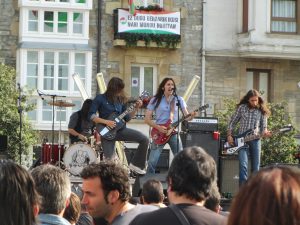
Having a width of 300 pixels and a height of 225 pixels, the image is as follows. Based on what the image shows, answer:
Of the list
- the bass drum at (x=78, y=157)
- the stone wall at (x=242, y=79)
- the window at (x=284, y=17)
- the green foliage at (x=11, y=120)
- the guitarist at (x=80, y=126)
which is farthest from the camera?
the window at (x=284, y=17)

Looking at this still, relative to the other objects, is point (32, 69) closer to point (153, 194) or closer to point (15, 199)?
point (153, 194)

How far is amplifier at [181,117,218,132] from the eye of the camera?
51.8 feet

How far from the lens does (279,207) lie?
11.4 feet

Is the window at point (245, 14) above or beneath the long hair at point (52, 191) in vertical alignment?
above

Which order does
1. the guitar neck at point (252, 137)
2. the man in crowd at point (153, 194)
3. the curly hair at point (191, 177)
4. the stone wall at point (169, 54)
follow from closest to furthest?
the curly hair at point (191, 177) < the man in crowd at point (153, 194) < the guitar neck at point (252, 137) < the stone wall at point (169, 54)

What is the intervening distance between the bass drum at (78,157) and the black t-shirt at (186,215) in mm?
11456

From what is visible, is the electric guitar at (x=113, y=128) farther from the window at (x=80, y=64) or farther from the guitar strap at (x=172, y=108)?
Answer: the window at (x=80, y=64)

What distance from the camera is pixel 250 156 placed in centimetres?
1467

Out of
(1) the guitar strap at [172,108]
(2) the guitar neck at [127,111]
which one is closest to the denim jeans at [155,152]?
(1) the guitar strap at [172,108]

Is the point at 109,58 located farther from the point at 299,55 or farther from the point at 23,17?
the point at 299,55

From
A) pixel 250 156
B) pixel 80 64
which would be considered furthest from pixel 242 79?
pixel 250 156

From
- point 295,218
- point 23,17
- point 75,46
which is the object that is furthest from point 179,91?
point 295,218

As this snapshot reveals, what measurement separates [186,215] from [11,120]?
63.6 ft

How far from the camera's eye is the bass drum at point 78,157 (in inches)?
645
